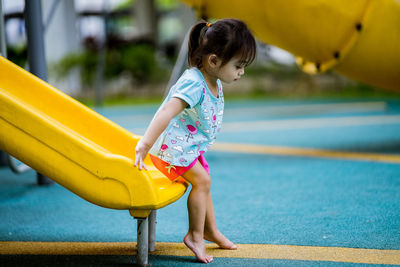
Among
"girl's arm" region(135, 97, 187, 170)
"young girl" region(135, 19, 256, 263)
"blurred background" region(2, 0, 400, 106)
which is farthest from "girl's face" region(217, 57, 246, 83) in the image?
"blurred background" region(2, 0, 400, 106)

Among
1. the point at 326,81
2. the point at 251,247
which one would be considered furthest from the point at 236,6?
the point at 326,81

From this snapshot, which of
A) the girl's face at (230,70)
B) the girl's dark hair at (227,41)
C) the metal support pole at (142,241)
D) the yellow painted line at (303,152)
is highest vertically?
the girl's dark hair at (227,41)

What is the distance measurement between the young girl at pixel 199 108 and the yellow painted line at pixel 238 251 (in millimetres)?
146

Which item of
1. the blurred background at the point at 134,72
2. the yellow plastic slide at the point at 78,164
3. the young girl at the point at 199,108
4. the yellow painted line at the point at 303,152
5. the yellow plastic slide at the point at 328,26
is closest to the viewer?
the yellow plastic slide at the point at 78,164

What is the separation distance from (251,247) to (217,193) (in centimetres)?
94

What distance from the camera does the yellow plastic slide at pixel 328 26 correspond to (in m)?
3.49

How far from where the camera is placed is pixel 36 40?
307 cm

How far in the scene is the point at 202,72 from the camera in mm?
1836

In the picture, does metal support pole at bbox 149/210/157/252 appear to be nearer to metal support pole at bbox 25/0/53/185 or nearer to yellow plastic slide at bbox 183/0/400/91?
metal support pole at bbox 25/0/53/185

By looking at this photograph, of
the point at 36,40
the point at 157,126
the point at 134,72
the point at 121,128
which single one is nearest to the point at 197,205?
the point at 157,126

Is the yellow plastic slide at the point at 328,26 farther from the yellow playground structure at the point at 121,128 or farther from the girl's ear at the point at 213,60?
the girl's ear at the point at 213,60

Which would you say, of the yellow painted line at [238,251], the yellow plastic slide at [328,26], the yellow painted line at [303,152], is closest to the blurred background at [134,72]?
the yellow painted line at [303,152]

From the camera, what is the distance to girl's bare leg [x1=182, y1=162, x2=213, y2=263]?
1790 millimetres

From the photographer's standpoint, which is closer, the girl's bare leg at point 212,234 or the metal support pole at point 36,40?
the girl's bare leg at point 212,234
